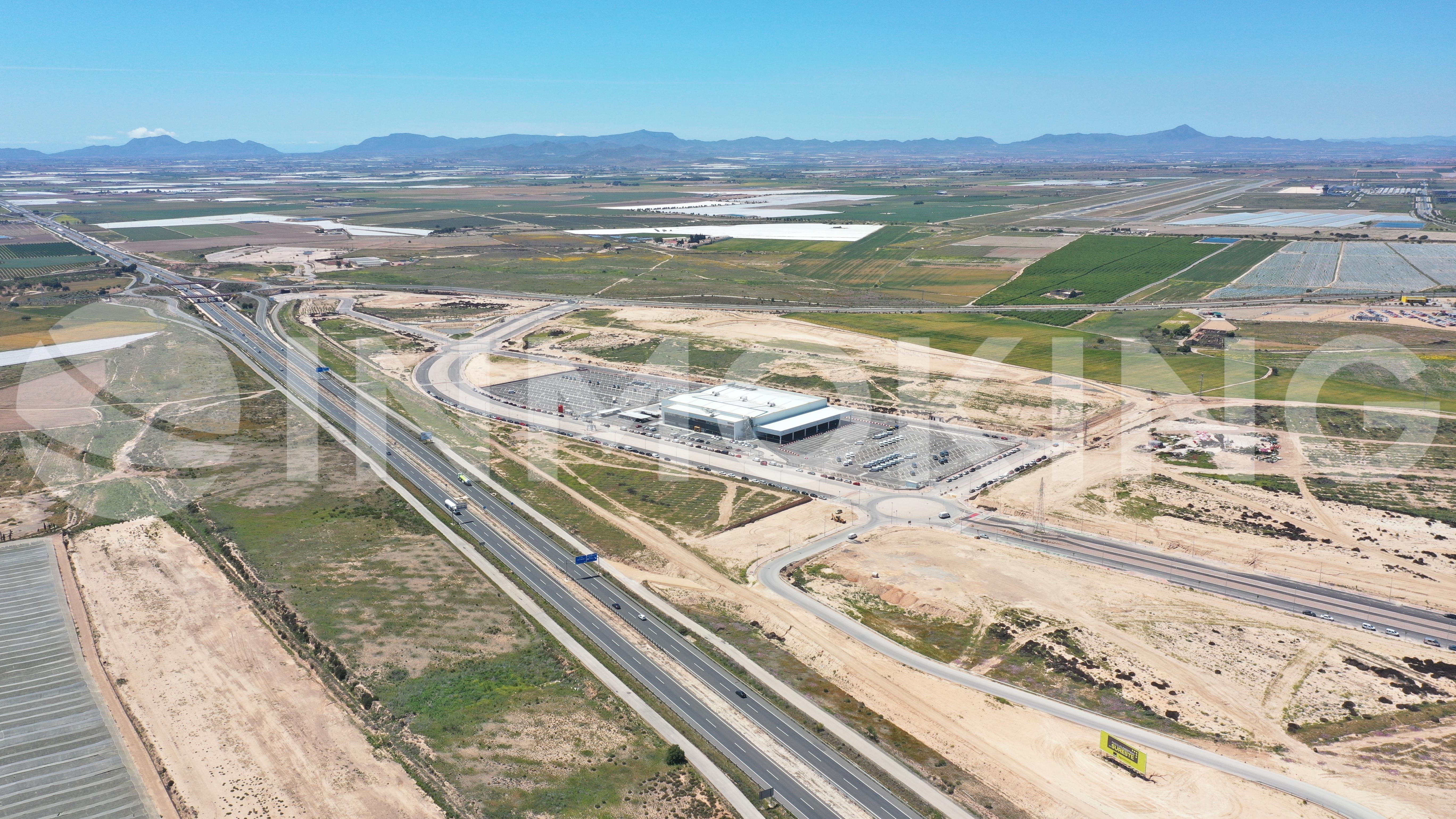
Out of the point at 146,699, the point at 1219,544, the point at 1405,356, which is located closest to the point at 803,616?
the point at 1219,544

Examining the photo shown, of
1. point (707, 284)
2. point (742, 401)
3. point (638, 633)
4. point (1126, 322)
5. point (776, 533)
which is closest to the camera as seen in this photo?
point (638, 633)

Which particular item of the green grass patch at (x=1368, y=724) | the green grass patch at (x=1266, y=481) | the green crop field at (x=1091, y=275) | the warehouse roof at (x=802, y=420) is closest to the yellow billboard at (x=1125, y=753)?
the green grass patch at (x=1368, y=724)

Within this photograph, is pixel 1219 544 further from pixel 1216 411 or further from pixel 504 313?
pixel 504 313

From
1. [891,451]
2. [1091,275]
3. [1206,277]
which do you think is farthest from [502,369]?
[1206,277]

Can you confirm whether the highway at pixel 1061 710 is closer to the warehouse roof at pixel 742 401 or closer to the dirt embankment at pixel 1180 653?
the dirt embankment at pixel 1180 653

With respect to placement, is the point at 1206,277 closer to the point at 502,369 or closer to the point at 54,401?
the point at 502,369
